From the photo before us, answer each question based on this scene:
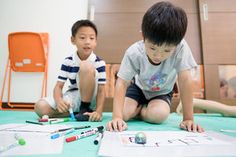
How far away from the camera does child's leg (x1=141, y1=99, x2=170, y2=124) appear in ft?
2.81

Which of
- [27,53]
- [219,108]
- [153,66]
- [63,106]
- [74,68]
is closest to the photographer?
[153,66]

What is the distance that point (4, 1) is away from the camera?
1.90 m

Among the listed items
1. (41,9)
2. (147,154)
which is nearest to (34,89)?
(41,9)

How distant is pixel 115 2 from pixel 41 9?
2.29 feet

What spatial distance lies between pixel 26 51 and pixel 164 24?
1484mm

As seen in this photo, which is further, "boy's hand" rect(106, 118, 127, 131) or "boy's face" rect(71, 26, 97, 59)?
"boy's face" rect(71, 26, 97, 59)

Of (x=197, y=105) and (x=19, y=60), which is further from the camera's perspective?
(x=19, y=60)

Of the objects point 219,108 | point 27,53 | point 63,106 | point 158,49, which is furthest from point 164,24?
point 27,53

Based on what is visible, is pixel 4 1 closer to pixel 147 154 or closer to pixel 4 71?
pixel 4 71

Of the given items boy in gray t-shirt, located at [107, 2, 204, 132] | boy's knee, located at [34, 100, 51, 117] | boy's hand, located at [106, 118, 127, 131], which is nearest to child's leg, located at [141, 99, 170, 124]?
boy in gray t-shirt, located at [107, 2, 204, 132]

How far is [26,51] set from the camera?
175cm

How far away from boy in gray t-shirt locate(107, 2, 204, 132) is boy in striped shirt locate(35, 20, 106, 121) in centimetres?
17

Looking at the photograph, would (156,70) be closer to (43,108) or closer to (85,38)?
(85,38)

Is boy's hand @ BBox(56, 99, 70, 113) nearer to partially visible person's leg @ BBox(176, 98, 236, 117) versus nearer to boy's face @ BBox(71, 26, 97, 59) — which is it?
boy's face @ BBox(71, 26, 97, 59)
